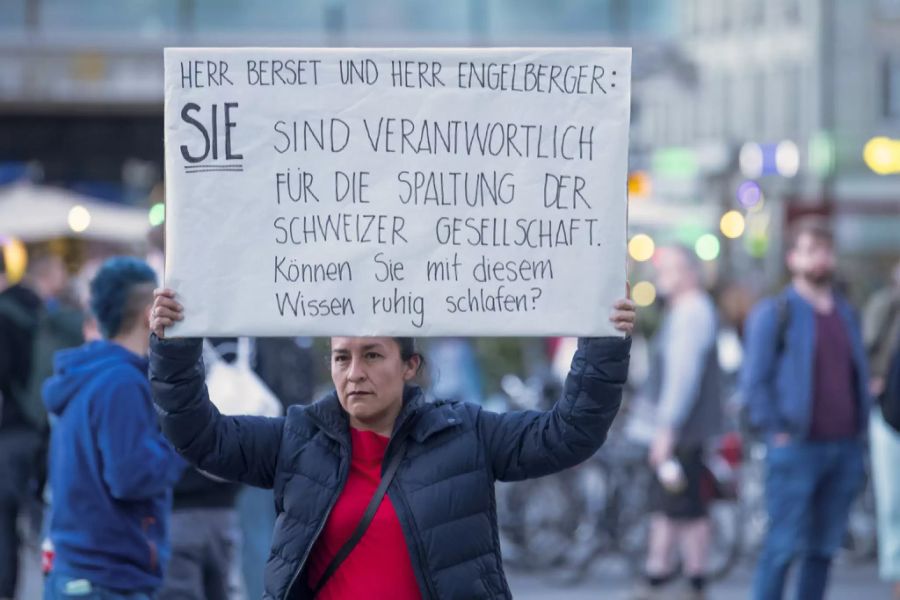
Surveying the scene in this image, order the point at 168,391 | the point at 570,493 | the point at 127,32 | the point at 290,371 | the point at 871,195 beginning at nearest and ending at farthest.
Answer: the point at 168,391 < the point at 290,371 < the point at 570,493 < the point at 127,32 < the point at 871,195

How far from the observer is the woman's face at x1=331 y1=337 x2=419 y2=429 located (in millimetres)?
4613

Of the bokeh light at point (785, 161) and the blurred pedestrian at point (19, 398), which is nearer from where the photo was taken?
the blurred pedestrian at point (19, 398)

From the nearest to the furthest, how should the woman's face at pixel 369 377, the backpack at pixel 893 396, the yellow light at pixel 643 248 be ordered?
the woman's face at pixel 369 377
the backpack at pixel 893 396
the yellow light at pixel 643 248

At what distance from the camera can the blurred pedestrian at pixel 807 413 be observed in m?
8.77

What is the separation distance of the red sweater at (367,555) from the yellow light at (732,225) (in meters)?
35.2

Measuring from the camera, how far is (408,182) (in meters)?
4.70

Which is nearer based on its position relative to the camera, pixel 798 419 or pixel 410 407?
pixel 410 407

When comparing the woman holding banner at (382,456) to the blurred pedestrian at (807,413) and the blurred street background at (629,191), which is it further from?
the blurred pedestrian at (807,413)

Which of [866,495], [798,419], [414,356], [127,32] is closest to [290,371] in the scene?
[798,419]

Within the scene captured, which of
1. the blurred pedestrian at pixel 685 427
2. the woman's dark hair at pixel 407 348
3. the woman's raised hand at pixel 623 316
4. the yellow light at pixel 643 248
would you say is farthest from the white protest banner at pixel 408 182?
the yellow light at pixel 643 248

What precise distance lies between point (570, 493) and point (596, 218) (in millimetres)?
7814

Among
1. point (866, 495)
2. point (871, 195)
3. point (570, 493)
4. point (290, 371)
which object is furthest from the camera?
point (871, 195)

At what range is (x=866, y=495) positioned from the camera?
13188 millimetres

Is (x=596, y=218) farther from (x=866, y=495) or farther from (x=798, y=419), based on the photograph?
(x=866, y=495)
